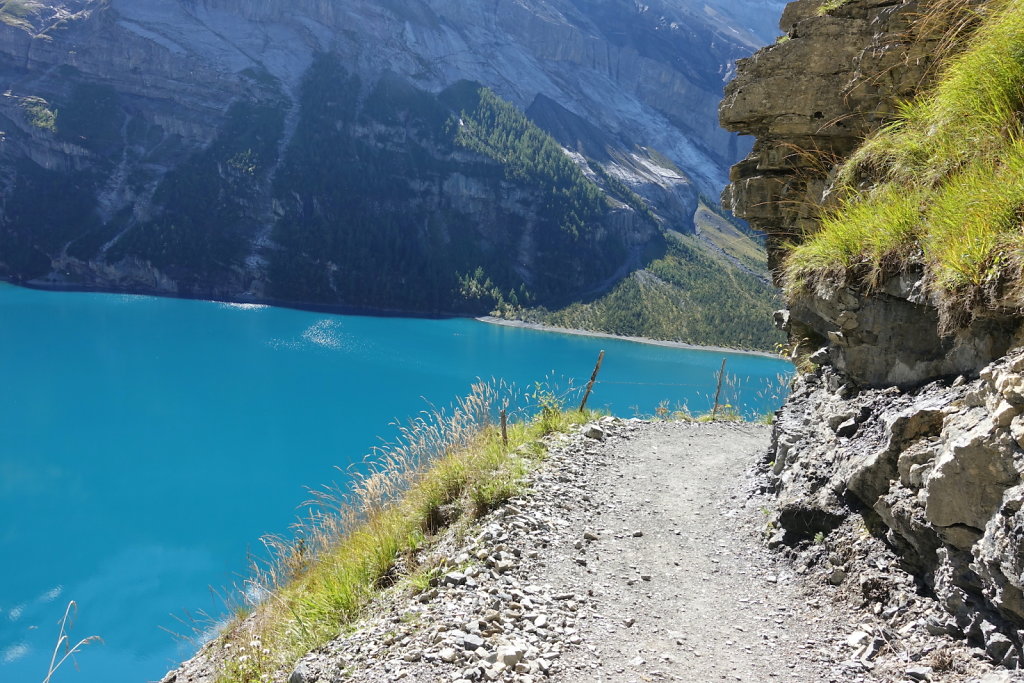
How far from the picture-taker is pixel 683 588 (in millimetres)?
4559

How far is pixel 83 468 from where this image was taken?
82.4ft

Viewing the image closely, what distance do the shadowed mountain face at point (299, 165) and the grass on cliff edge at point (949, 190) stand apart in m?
92.1

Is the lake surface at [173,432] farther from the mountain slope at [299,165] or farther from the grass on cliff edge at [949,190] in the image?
the mountain slope at [299,165]

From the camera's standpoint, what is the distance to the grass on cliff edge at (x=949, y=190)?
3.29 m

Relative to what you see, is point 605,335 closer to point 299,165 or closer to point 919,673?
point 299,165

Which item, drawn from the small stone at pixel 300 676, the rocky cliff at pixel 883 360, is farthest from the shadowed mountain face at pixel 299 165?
the small stone at pixel 300 676

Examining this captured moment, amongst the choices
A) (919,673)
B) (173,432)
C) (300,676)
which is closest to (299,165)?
(173,432)

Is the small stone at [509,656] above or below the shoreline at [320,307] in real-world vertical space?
above

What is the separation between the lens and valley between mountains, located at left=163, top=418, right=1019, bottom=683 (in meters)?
3.40

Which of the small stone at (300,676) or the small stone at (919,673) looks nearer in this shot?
the small stone at (919,673)

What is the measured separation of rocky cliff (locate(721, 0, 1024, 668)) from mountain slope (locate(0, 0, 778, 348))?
88944 mm

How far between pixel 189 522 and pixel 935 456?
72.0ft

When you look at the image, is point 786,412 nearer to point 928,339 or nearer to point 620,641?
point 928,339

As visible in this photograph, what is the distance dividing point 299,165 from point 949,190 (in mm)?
124228
